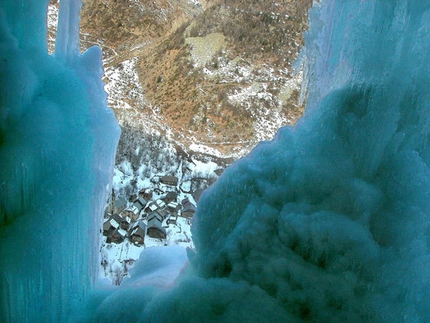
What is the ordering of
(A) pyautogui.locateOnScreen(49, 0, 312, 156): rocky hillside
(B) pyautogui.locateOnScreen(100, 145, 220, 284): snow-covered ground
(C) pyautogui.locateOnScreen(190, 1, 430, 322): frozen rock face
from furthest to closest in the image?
(A) pyautogui.locateOnScreen(49, 0, 312, 156): rocky hillside, (B) pyautogui.locateOnScreen(100, 145, 220, 284): snow-covered ground, (C) pyautogui.locateOnScreen(190, 1, 430, 322): frozen rock face

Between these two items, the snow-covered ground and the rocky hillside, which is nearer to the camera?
the snow-covered ground

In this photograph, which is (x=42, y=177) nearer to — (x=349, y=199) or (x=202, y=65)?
(x=349, y=199)

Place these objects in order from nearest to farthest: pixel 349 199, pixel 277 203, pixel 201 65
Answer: pixel 349 199, pixel 277 203, pixel 201 65

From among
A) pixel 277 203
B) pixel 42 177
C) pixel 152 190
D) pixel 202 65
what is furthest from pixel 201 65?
pixel 277 203

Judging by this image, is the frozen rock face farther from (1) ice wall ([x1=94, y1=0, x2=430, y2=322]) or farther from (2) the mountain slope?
(2) the mountain slope

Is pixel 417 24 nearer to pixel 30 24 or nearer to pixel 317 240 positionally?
pixel 317 240

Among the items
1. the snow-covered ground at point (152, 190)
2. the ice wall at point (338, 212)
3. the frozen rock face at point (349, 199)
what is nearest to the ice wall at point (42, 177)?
the ice wall at point (338, 212)

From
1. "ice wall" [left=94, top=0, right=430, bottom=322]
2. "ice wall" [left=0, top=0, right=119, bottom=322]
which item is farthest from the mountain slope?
"ice wall" [left=94, top=0, right=430, bottom=322]
